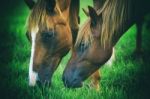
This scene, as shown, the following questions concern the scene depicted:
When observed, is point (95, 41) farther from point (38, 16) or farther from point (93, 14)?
point (38, 16)

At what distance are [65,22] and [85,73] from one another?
0.29 metres

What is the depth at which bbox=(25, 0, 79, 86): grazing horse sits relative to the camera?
6.70 ft

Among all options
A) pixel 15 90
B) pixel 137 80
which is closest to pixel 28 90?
pixel 15 90

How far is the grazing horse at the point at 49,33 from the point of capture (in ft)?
6.70

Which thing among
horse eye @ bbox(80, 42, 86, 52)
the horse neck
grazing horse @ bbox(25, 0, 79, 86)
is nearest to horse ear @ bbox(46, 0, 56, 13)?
grazing horse @ bbox(25, 0, 79, 86)

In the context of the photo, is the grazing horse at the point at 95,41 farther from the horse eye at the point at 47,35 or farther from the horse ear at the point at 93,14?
the horse eye at the point at 47,35

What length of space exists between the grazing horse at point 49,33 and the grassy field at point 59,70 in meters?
0.06

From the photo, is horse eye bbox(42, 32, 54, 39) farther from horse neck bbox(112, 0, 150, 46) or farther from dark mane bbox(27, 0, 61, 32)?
horse neck bbox(112, 0, 150, 46)

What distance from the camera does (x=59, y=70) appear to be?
216 cm

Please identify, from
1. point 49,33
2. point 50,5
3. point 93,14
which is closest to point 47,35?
point 49,33

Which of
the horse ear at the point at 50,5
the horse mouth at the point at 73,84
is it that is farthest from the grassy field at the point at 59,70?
the horse ear at the point at 50,5

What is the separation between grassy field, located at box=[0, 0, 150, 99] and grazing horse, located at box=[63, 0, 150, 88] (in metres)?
0.07

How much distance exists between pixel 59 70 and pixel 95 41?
251mm

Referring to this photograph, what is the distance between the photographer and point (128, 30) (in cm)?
227
